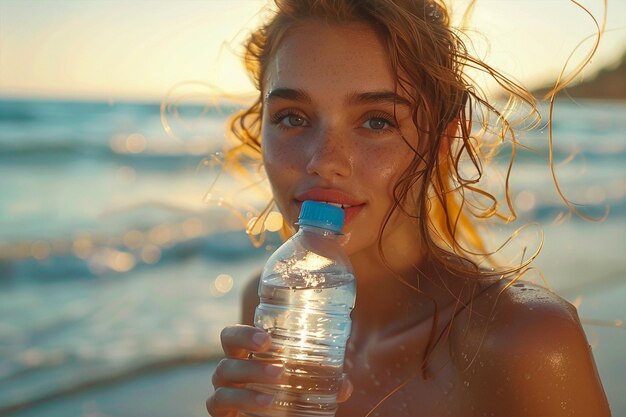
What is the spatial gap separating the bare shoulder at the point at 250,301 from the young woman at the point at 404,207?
2.43ft

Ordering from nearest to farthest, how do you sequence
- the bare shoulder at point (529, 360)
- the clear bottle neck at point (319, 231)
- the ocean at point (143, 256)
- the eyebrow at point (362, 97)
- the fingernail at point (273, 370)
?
the fingernail at point (273, 370)
the clear bottle neck at point (319, 231)
the bare shoulder at point (529, 360)
the eyebrow at point (362, 97)
the ocean at point (143, 256)

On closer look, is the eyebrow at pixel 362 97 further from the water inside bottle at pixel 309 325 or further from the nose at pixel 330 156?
the water inside bottle at pixel 309 325

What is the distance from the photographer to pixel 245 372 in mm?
2424

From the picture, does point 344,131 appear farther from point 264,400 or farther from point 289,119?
point 264,400

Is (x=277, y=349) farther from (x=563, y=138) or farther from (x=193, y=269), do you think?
(x=563, y=138)

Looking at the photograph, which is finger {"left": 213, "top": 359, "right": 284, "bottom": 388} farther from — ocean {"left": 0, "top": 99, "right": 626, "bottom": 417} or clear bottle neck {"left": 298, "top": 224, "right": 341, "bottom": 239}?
ocean {"left": 0, "top": 99, "right": 626, "bottom": 417}

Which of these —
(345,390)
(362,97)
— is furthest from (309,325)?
(362,97)

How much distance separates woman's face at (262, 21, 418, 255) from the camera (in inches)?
112

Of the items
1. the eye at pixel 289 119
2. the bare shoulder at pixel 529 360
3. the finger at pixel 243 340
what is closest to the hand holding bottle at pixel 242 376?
the finger at pixel 243 340

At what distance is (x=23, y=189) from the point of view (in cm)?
1135

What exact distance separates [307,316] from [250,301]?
106 cm

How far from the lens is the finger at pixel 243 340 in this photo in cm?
240

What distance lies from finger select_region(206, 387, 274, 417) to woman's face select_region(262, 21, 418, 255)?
2.15 feet

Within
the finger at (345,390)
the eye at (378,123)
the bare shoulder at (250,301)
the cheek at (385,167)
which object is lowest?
the bare shoulder at (250,301)
